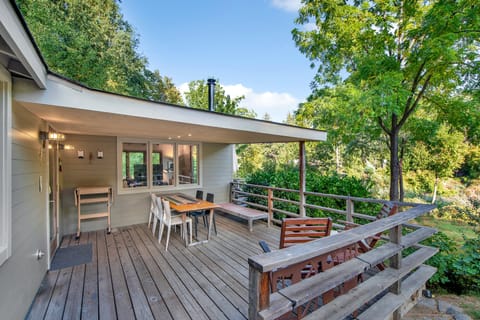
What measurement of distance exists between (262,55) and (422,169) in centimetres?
1053

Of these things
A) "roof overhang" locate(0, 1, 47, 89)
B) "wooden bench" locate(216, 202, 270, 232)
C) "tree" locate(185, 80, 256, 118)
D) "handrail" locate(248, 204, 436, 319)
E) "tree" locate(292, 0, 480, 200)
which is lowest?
"wooden bench" locate(216, 202, 270, 232)

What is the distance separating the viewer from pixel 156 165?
230 inches

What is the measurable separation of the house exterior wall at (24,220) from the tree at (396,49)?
619 centimetres

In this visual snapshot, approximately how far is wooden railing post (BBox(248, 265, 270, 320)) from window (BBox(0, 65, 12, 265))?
6.32ft

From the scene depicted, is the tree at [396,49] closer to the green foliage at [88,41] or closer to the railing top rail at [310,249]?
the railing top rail at [310,249]

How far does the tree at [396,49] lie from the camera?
4770 mm

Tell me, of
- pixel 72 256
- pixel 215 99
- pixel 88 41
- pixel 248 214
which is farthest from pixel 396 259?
pixel 215 99

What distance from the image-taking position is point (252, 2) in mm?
9336

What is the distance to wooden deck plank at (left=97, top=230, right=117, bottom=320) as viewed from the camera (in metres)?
2.24

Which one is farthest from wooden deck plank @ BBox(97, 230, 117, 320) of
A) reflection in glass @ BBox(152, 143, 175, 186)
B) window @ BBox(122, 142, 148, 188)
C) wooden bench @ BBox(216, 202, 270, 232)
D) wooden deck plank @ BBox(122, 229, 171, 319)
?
wooden bench @ BBox(216, 202, 270, 232)

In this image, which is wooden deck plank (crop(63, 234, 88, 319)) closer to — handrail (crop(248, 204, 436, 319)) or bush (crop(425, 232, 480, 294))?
handrail (crop(248, 204, 436, 319))

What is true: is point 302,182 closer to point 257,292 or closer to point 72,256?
point 257,292

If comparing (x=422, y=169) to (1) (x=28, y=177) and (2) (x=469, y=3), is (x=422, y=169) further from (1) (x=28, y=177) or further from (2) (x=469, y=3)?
(1) (x=28, y=177)

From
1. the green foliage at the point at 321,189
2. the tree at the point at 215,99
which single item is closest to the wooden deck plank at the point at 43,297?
the green foliage at the point at 321,189
